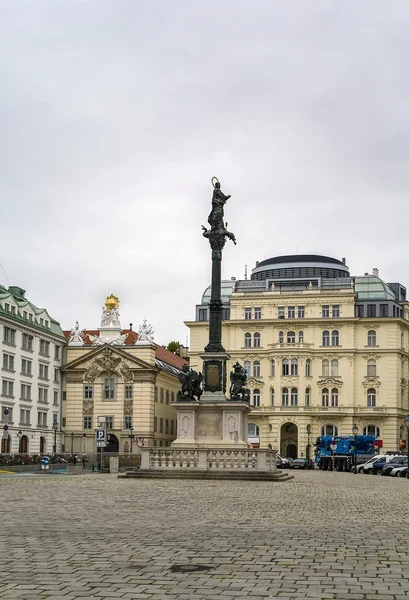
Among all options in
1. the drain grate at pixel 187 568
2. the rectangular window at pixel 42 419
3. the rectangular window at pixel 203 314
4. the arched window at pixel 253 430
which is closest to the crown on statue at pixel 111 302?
the rectangular window at pixel 203 314

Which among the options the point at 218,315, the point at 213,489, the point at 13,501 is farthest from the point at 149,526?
the point at 218,315

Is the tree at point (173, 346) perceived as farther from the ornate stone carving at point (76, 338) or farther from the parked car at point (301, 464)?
the parked car at point (301, 464)

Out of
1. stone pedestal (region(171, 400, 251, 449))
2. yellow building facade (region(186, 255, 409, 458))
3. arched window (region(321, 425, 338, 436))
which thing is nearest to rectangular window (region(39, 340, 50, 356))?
yellow building facade (region(186, 255, 409, 458))

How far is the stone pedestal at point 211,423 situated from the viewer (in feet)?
146

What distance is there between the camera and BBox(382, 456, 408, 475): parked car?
61.5 m

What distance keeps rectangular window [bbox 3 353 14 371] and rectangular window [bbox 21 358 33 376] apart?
2450mm

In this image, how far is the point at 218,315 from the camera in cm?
4844

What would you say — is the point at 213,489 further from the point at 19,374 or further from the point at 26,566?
the point at 19,374

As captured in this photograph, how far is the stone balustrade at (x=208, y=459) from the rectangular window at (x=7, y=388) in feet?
129

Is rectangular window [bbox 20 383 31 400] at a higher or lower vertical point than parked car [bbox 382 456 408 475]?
higher

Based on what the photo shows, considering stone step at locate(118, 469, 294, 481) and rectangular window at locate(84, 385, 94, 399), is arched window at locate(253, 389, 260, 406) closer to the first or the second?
rectangular window at locate(84, 385, 94, 399)

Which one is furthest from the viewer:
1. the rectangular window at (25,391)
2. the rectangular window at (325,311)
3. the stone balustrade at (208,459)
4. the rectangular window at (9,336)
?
the rectangular window at (325,311)

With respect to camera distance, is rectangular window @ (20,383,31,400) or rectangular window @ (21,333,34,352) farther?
rectangular window @ (21,333,34,352)

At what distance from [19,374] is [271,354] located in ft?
94.1
